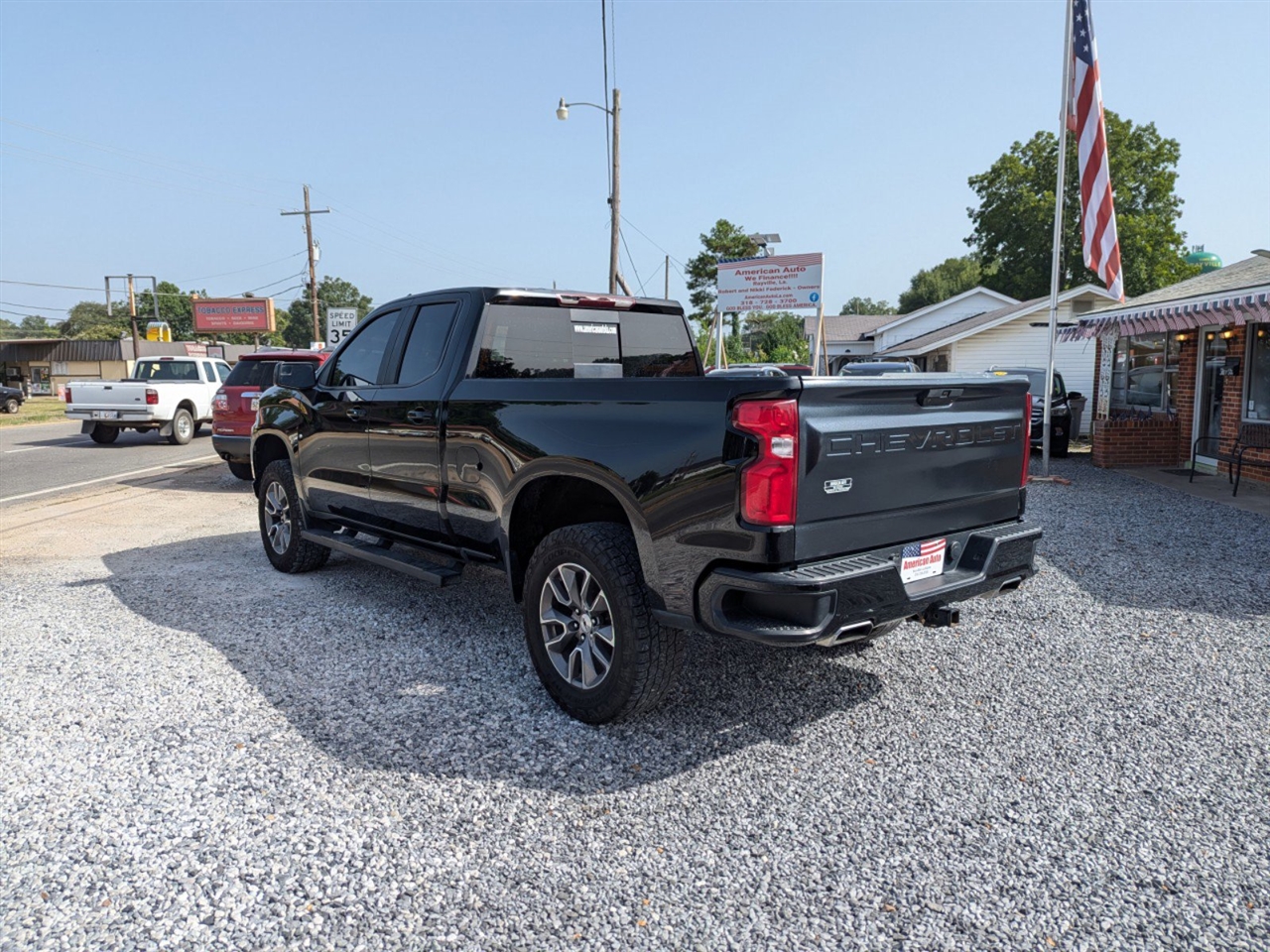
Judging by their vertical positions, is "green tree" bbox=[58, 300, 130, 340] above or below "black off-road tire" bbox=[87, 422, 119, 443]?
above

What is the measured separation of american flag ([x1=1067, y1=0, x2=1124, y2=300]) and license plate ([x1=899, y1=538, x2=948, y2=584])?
9.71 meters

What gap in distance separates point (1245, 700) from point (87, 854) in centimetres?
479

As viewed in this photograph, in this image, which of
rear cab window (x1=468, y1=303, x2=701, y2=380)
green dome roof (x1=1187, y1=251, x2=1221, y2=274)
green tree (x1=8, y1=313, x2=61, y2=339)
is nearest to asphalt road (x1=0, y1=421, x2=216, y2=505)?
rear cab window (x1=468, y1=303, x2=701, y2=380)

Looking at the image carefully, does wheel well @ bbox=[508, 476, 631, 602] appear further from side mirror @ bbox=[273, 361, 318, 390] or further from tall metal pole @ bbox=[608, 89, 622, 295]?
tall metal pole @ bbox=[608, 89, 622, 295]

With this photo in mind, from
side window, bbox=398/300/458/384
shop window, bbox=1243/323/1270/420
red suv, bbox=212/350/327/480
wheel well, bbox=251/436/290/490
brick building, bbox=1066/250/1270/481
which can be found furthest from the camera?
shop window, bbox=1243/323/1270/420

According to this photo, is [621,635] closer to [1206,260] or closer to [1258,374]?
[1258,374]

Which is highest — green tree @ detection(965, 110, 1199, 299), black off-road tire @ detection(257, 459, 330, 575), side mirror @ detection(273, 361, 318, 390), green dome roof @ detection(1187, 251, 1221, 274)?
green tree @ detection(965, 110, 1199, 299)

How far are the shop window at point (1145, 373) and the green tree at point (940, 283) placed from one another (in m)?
75.5

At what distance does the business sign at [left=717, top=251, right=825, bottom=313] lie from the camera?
15336mm

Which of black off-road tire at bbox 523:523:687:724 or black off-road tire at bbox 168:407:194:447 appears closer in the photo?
black off-road tire at bbox 523:523:687:724

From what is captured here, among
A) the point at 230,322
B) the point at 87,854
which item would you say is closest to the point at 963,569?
the point at 87,854

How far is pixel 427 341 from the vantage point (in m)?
5.00

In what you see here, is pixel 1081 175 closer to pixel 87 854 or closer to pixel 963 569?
pixel 963 569

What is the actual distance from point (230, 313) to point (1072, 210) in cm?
6434
